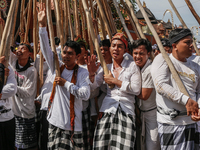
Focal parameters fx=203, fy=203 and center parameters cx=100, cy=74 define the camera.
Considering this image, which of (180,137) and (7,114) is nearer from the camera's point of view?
(180,137)

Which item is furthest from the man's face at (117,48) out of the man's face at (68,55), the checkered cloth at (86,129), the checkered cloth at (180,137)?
the checkered cloth at (180,137)

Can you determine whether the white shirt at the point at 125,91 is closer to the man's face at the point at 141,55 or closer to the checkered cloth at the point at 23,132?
the man's face at the point at 141,55

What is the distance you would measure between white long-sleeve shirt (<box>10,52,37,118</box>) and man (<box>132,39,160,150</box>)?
1.51 metres

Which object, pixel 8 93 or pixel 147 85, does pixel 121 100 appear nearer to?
pixel 147 85

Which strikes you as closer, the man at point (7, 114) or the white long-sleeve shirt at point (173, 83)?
the white long-sleeve shirt at point (173, 83)

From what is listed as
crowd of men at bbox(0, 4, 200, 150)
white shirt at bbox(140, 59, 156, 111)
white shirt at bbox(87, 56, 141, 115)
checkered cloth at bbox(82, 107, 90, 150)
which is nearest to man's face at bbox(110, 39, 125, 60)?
crowd of men at bbox(0, 4, 200, 150)

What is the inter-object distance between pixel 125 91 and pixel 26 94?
1460mm

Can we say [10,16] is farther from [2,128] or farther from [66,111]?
[2,128]

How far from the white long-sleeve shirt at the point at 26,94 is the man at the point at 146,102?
1505 mm

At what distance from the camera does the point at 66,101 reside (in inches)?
89.0

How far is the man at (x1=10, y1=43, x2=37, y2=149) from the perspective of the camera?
9.50ft

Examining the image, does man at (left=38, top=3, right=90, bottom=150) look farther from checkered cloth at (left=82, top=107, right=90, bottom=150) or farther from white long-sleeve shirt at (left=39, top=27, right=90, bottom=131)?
checkered cloth at (left=82, top=107, right=90, bottom=150)

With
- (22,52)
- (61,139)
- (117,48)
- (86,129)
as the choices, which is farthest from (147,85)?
(22,52)

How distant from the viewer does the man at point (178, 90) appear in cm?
195
